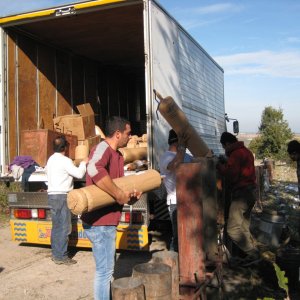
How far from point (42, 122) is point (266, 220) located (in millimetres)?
4101

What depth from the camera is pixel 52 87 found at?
7.57 metres

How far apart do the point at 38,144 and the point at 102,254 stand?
3.36 m

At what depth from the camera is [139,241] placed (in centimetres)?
520

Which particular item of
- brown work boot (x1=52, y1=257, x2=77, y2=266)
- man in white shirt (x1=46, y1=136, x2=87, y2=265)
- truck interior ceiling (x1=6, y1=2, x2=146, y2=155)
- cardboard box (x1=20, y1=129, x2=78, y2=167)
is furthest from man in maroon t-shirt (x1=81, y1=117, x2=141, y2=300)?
cardboard box (x1=20, y1=129, x2=78, y2=167)

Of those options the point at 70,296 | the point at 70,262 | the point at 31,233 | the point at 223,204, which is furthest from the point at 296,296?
the point at 31,233

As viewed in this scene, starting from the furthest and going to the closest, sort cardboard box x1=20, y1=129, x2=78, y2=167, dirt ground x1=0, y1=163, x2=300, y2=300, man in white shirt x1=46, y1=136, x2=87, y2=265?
cardboard box x1=20, y1=129, x2=78, y2=167 → man in white shirt x1=46, y1=136, x2=87, y2=265 → dirt ground x1=0, y1=163, x2=300, y2=300

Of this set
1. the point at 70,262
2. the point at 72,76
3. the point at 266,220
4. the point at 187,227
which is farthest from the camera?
the point at 72,76

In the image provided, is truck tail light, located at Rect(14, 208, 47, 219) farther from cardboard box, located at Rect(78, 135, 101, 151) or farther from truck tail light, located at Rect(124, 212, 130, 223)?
cardboard box, located at Rect(78, 135, 101, 151)

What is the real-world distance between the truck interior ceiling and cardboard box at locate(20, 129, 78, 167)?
15cm

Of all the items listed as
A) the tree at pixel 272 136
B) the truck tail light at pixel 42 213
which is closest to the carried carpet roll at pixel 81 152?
the truck tail light at pixel 42 213

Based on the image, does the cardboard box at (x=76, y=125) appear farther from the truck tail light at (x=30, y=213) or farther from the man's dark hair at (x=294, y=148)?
the man's dark hair at (x=294, y=148)

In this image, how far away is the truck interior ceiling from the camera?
6.40 m

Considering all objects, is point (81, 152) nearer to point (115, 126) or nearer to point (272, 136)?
point (115, 126)

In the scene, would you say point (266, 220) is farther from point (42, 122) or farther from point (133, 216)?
point (42, 122)
